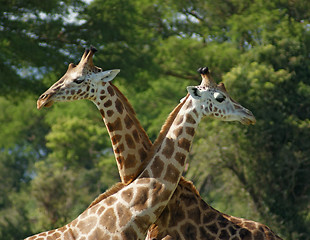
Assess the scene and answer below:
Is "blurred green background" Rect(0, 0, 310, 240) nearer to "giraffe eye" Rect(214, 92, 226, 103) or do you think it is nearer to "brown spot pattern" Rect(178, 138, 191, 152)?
"giraffe eye" Rect(214, 92, 226, 103)

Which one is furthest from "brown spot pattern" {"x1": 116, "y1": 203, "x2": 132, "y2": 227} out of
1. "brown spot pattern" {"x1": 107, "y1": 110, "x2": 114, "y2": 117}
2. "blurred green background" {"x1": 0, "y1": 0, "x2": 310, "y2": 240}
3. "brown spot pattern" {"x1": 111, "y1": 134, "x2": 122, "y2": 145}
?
"blurred green background" {"x1": 0, "y1": 0, "x2": 310, "y2": 240}

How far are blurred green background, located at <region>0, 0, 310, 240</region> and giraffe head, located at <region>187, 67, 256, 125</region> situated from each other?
24.0 feet

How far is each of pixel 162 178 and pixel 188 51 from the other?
13.3 m

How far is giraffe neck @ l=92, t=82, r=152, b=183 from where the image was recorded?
6.76m

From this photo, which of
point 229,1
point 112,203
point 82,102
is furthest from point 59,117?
point 112,203

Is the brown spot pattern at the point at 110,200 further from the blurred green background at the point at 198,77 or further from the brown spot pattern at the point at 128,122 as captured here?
the blurred green background at the point at 198,77

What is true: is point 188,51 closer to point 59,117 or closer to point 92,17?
point 92,17

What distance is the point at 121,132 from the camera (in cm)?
688

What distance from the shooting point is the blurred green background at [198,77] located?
14.4 metres

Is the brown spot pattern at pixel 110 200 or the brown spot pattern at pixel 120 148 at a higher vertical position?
the brown spot pattern at pixel 120 148

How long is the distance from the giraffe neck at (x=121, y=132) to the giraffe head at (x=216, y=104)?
2.90 ft

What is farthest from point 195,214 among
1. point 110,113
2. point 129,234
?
point 110,113

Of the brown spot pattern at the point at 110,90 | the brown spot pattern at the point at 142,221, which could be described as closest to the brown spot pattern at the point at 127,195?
the brown spot pattern at the point at 142,221

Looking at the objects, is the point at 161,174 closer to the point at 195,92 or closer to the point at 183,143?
the point at 183,143
